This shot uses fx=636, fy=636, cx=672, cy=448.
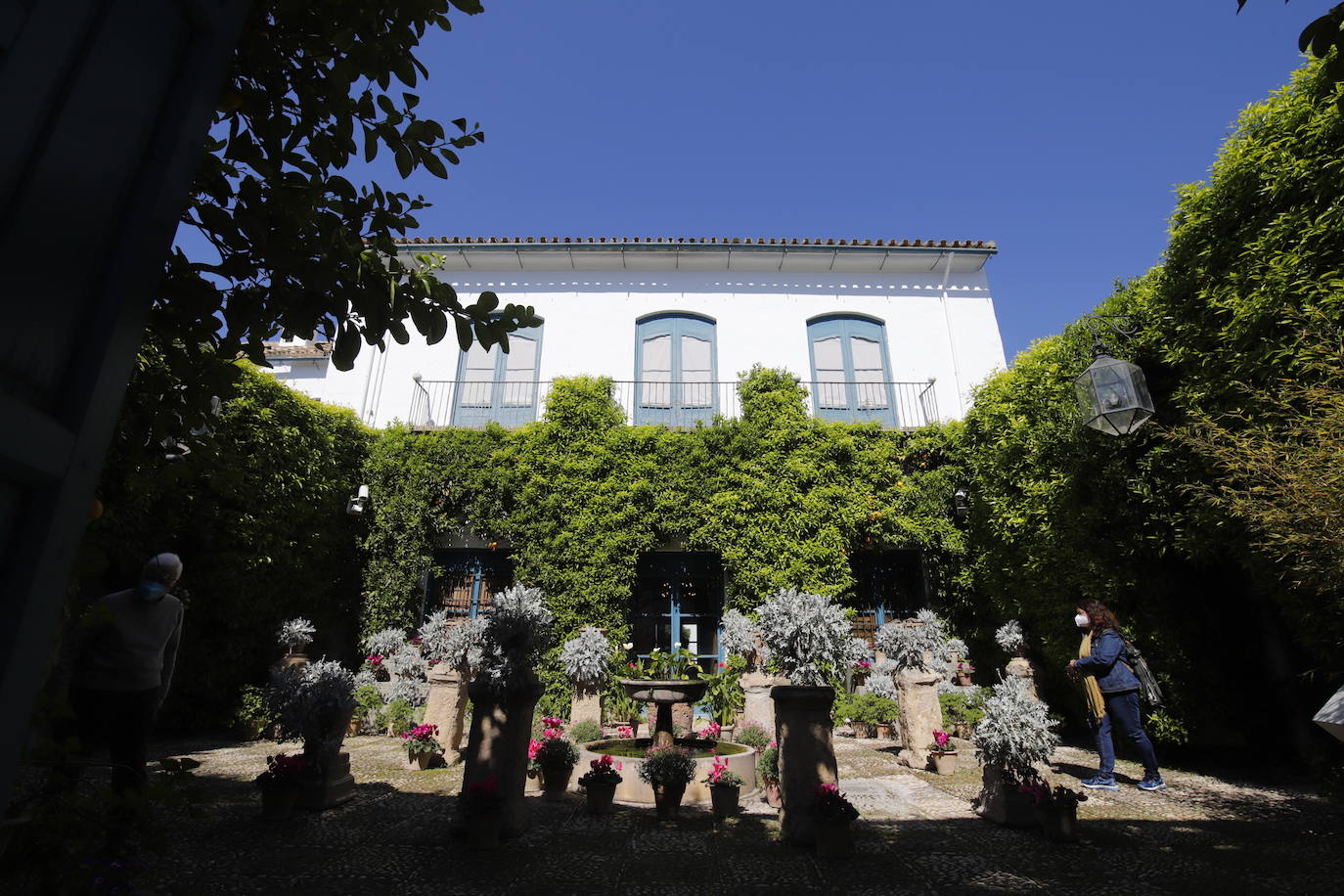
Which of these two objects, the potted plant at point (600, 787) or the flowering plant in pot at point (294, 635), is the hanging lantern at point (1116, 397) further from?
the flowering plant in pot at point (294, 635)

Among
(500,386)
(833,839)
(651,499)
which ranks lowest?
(833,839)

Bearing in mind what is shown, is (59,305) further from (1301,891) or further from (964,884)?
(1301,891)

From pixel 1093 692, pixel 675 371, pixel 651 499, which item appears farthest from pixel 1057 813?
pixel 675 371

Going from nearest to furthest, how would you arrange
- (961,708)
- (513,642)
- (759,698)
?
(513,642)
(759,698)
(961,708)

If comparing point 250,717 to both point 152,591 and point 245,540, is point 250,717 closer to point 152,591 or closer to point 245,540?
point 245,540

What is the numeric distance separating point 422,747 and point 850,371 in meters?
9.65

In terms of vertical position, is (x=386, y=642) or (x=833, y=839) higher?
(x=386, y=642)

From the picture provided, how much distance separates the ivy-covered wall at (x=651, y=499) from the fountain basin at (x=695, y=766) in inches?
122

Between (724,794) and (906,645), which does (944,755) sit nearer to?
(906,645)

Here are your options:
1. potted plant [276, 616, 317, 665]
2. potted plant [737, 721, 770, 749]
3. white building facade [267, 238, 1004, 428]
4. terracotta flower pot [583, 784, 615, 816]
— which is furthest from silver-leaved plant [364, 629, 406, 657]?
terracotta flower pot [583, 784, 615, 816]

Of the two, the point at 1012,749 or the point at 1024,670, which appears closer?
the point at 1012,749

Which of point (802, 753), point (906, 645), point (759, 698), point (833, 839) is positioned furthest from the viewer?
point (759, 698)

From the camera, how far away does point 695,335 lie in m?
12.9

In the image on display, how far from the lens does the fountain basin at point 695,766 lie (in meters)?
5.85
